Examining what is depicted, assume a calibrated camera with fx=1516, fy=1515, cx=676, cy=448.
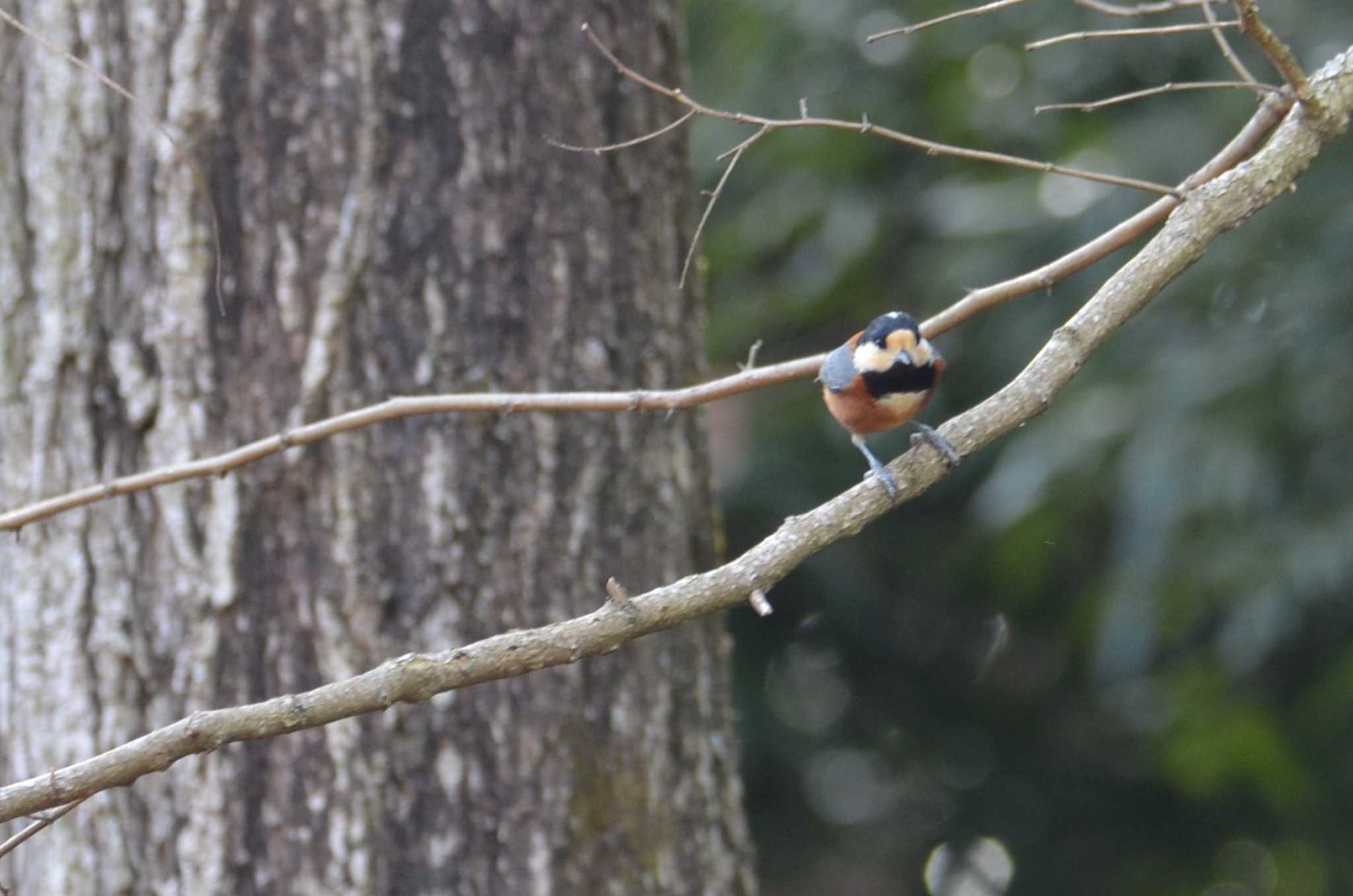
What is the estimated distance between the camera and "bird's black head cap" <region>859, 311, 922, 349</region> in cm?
239

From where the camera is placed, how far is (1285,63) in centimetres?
204

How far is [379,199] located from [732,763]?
118 centimetres

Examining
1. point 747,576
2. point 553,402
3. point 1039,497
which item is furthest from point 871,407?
point 1039,497

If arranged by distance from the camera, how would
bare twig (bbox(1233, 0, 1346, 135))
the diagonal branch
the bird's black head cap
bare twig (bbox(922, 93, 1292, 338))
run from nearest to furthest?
the diagonal branch → bare twig (bbox(1233, 0, 1346, 135)) → bare twig (bbox(922, 93, 1292, 338)) → the bird's black head cap

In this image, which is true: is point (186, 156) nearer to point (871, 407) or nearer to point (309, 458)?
point (309, 458)

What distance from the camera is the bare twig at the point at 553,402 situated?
7.09 feet

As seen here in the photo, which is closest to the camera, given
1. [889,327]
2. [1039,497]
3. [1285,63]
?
[1285,63]

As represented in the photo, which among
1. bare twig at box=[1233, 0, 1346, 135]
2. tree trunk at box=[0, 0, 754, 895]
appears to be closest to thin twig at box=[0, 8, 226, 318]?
tree trunk at box=[0, 0, 754, 895]

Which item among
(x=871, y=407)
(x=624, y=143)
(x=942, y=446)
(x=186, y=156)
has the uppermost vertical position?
(x=186, y=156)

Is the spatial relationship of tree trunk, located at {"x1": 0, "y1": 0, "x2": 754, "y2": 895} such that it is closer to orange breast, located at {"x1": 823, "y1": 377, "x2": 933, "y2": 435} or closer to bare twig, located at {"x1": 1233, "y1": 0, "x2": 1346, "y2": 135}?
orange breast, located at {"x1": 823, "y1": 377, "x2": 933, "y2": 435}

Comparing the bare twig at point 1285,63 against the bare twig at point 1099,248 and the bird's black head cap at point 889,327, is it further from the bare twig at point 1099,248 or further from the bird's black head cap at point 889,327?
the bird's black head cap at point 889,327

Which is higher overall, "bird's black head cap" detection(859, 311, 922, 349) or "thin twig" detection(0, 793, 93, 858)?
"bird's black head cap" detection(859, 311, 922, 349)

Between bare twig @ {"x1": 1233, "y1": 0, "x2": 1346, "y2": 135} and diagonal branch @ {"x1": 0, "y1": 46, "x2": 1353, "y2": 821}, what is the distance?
0.7 inches

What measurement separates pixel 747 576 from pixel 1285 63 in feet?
3.33
